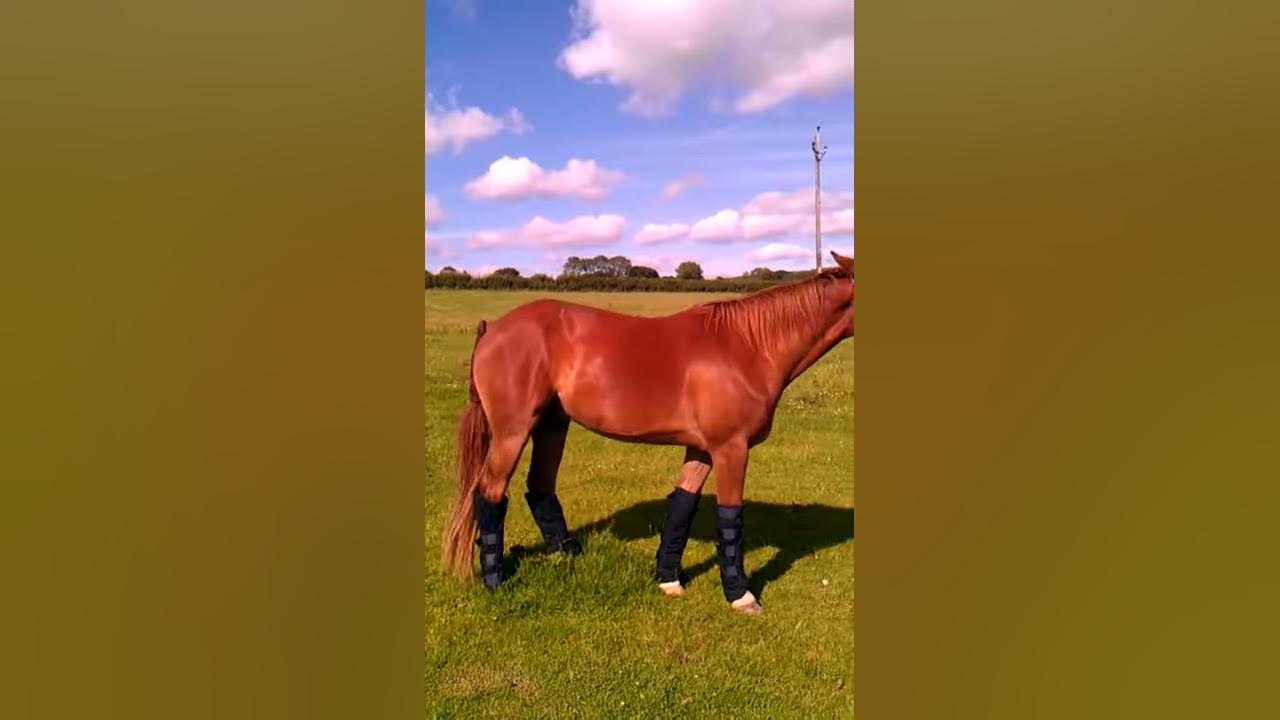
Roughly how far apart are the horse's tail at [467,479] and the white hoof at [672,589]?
3.96 ft

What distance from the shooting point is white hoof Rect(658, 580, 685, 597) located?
4102 mm

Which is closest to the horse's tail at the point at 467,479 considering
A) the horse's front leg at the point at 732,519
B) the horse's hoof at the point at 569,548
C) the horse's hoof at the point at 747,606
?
the horse's hoof at the point at 569,548

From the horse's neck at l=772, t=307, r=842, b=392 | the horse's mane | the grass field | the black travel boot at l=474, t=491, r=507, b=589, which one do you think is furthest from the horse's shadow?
the horse's mane

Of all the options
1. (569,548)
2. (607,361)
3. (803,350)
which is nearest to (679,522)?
(569,548)

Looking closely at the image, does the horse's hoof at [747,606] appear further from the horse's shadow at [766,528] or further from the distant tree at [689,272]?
the distant tree at [689,272]

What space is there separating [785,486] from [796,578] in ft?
5.53

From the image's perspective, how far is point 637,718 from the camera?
115 inches

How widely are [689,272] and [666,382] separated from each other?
69 centimetres

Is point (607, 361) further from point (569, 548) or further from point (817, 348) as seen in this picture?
point (569, 548)

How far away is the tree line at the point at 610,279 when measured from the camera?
3859 millimetres

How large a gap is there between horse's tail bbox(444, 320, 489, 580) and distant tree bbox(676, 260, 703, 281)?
132 cm
